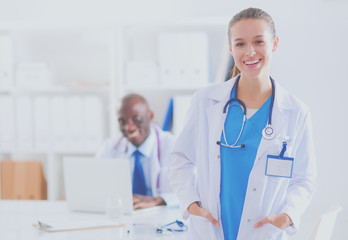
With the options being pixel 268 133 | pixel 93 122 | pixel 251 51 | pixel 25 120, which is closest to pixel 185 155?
pixel 268 133

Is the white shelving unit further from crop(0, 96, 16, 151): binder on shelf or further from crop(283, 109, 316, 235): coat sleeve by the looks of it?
crop(283, 109, 316, 235): coat sleeve

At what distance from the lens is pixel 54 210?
2.11m

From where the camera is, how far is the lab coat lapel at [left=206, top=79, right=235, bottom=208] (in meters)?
1.39

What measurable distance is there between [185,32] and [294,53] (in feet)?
2.52

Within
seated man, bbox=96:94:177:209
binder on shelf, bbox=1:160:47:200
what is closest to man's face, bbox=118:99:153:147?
seated man, bbox=96:94:177:209

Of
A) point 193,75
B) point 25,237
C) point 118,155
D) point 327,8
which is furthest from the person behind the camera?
point 193,75

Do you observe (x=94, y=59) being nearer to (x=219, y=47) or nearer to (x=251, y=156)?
(x=219, y=47)

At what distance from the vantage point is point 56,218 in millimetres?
1935

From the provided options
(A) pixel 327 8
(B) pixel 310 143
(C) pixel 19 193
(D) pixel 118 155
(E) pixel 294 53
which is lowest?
(C) pixel 19 193

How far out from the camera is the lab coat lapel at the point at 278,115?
4.41 feet

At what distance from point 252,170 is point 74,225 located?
0.80 meters

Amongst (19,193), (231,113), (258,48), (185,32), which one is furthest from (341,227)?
(19,193)

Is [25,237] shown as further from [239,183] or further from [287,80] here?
[287,80]

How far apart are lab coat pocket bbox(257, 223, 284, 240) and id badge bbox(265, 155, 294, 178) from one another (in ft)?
0.51
